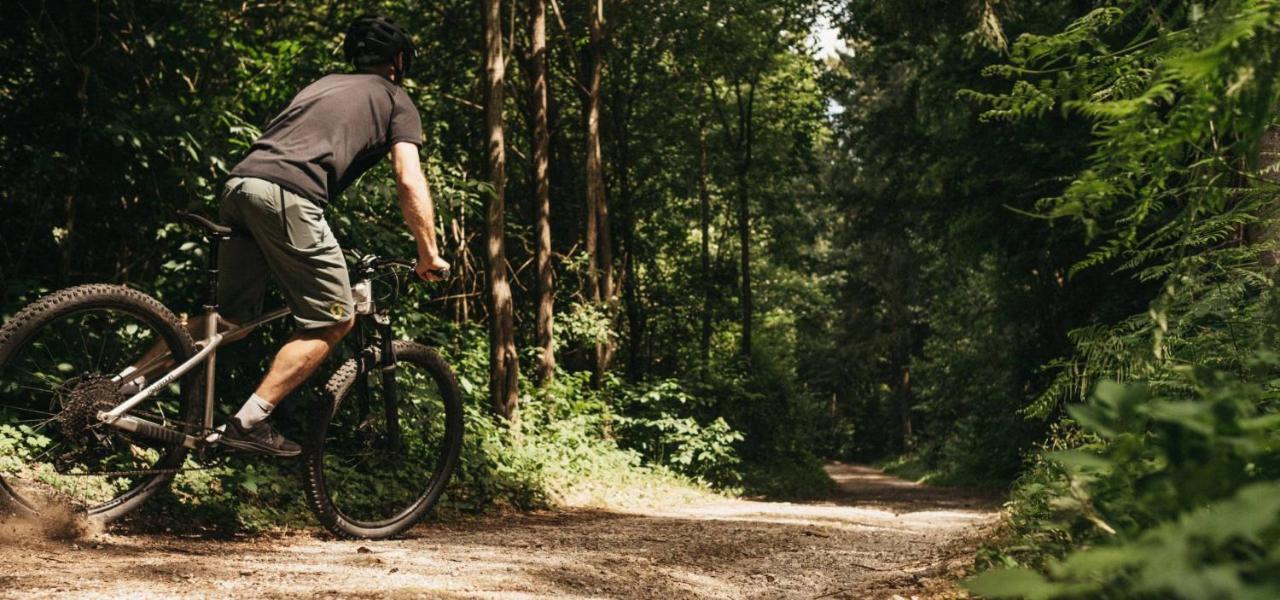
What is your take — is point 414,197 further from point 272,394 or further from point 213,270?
point 272,394

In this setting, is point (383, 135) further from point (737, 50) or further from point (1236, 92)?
point (737, 50)

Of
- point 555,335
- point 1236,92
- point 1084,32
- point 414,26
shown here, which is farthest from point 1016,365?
point 1236,92

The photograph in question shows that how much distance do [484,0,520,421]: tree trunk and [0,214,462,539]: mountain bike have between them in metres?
4.49

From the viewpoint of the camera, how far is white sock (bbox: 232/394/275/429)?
13.4 ft

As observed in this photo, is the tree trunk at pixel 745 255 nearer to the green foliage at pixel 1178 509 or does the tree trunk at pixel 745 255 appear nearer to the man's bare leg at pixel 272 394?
the man's bare leg at pixel 272 394

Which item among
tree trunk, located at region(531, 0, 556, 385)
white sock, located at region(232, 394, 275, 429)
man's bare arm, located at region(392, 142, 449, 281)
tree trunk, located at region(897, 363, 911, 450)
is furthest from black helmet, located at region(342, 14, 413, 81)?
tree trunk, located at region(897, 363, 911, 450)

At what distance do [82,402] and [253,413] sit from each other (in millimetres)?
653

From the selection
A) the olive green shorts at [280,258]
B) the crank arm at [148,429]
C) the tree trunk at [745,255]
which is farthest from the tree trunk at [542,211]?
the tree trunk at [745,255]

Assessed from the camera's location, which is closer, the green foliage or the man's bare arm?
the green foliage

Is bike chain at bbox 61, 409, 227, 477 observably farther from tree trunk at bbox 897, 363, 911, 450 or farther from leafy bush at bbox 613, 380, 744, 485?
tree trunk at bbox 897, 363, 911, 450

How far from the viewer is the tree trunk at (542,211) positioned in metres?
12.5

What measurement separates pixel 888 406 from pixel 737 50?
111 feet

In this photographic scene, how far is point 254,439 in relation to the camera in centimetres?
413

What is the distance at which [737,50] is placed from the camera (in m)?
18.3
